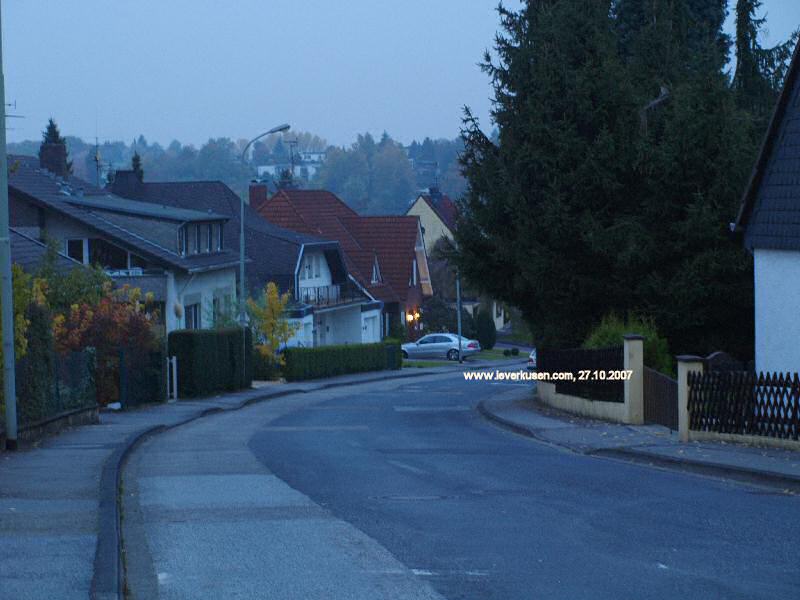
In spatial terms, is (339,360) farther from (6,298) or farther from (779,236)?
(6,298)

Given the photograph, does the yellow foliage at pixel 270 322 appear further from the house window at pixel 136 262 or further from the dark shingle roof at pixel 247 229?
the dark shingle roof at pixel 247 229

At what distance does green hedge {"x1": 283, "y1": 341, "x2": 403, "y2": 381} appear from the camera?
171 ft

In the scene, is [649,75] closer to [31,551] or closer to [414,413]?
[414,413]

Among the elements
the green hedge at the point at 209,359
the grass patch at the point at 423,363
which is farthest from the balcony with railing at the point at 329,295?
the green hedge at the point at 209,359

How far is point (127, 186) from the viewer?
69.1 metres

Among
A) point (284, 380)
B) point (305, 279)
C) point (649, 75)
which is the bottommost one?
point (284, 380)

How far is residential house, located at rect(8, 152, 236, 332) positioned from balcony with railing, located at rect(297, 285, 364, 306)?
595 inches

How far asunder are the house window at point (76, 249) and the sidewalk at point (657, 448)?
23.9 m

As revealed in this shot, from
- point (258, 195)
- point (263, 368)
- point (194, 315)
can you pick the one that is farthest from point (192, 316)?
point (258, 195)

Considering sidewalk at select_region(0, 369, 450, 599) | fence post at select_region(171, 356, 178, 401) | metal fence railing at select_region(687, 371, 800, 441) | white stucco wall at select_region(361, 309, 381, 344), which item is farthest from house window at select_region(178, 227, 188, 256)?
metal fence railing at select_region(687, 371, 800, 441)

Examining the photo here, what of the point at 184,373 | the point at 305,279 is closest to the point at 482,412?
the point at 184,373

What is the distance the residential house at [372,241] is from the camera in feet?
258

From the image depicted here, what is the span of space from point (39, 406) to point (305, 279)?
143 ft

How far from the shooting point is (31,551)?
32.1 feet
